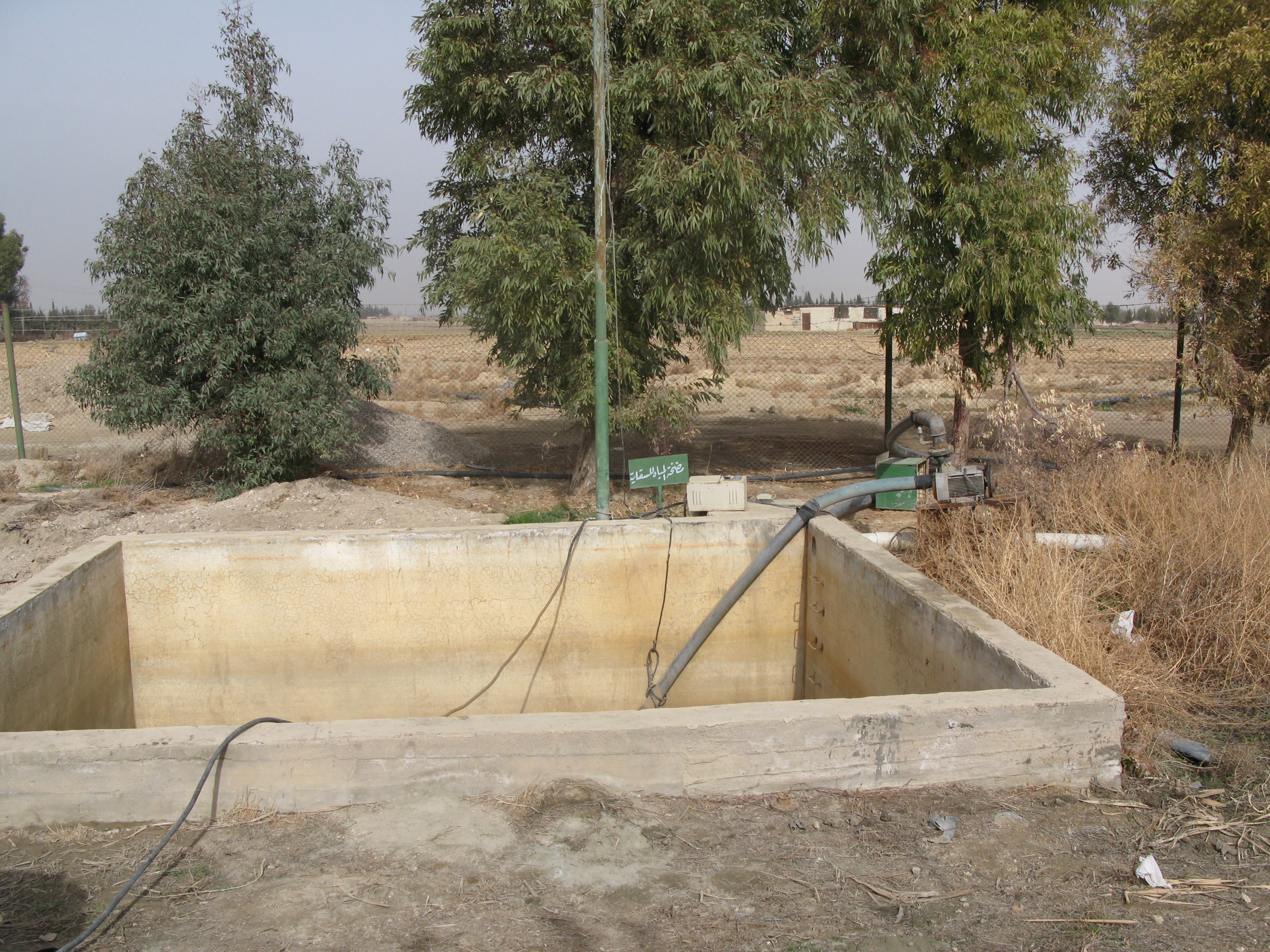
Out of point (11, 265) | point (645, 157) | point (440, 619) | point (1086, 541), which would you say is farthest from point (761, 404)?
point (11, 265)

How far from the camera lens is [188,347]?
32.4 ft

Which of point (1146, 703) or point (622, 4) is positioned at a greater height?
point (622, 4)

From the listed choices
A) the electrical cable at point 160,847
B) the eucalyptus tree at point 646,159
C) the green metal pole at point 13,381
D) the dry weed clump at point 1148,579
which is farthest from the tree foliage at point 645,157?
the green metal pole at point 13,381

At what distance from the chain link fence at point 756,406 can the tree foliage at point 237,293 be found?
142 centimetres

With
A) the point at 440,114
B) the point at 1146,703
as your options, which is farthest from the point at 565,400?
A: the point at 1146,703

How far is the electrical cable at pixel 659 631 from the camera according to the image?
6895 mm

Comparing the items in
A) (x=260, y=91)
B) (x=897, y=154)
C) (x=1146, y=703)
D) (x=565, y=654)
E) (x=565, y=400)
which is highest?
(x=260, y=91)

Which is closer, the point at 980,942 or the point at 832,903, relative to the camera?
the point at 980,942

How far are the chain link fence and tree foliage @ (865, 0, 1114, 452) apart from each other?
102 cm

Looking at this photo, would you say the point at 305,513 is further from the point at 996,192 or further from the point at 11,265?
the point at 11,265

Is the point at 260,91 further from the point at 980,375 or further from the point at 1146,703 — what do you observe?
the point at 1146,703

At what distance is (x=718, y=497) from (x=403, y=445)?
22.6ft

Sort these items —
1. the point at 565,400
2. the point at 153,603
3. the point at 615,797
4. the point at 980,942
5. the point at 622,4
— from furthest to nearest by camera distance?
the point at 565,400 → the point at 622,4 → the point at 153,603 → the point at 615,797 → the point at 980,942

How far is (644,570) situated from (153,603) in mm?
3409
